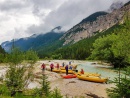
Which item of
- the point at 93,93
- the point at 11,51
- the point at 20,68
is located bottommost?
the point at 93,93

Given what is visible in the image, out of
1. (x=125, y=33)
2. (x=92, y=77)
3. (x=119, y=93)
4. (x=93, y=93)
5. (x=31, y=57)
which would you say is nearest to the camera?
(x=119, y=93)

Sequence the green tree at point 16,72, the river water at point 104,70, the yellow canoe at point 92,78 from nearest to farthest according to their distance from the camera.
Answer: the green tree at point 16,72 < the yellow canoe at point 92,78 < the river water at point 104,70

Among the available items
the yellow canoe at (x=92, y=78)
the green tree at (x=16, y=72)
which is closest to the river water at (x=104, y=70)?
the yellow canoe at (x=92, y=78)

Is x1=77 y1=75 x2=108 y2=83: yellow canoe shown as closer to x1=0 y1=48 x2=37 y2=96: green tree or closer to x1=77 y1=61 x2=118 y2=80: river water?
x1=77 y1=61 x2=118 y2=80: river water

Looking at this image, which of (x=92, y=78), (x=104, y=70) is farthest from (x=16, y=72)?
(x=104, y=70)

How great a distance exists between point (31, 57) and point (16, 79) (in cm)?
293

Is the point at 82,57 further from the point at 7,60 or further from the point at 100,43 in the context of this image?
the point at 7,60

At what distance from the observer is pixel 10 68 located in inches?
865

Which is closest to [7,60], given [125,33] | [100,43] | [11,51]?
[11,51]

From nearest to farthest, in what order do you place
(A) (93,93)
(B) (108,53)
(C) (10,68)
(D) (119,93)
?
(D) (119,93), (C) (10,68), (A) (93,93), (B) (108,53)

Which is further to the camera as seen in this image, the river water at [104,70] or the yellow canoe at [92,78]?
the river water at [104,70]

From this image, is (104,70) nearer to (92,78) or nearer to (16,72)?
(92,78)

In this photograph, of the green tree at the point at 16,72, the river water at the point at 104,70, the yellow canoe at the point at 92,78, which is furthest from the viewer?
the river water at the point at 104,70

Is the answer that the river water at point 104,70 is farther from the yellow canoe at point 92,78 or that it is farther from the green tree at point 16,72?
the green tree at point 16,72
